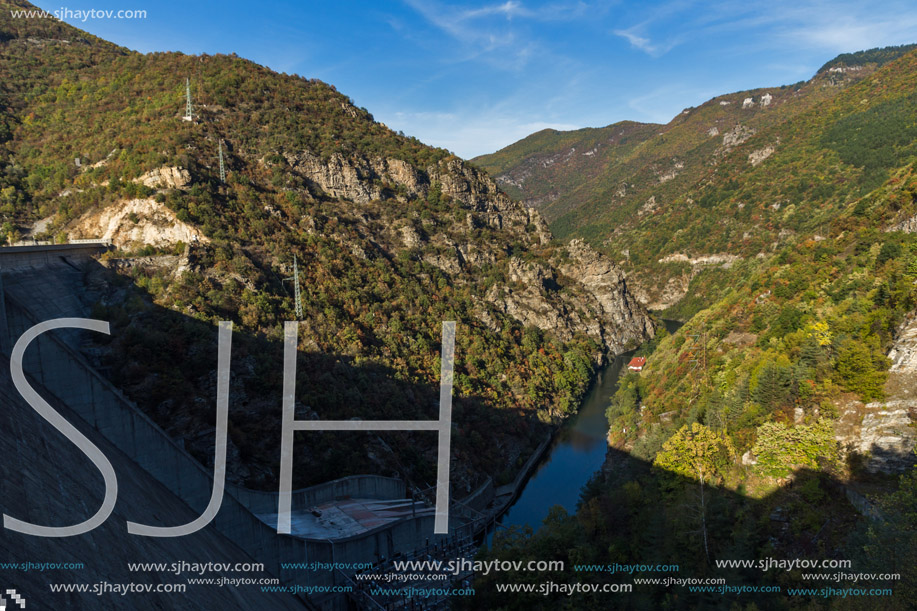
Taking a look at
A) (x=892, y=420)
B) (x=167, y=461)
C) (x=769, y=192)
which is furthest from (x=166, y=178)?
(x=769, y=192)

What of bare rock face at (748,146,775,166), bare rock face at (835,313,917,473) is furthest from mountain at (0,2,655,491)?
bare rock face at (748,146,775,166)

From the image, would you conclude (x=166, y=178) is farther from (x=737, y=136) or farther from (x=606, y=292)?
(x=737, y=136)

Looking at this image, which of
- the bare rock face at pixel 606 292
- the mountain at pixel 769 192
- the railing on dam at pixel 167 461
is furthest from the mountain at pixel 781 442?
the mountain at pixel 769 192

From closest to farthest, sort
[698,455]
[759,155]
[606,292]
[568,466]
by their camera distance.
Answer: [698,455] < [568,466] < [606,292] < [759,155]

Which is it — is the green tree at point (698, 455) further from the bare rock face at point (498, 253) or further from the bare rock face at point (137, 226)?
the bare rock face at point (498, 253)

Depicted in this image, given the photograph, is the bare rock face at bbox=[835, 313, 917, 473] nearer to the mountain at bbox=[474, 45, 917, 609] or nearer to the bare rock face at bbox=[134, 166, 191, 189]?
the mountain at bbox=[474, 45, 917, 609]

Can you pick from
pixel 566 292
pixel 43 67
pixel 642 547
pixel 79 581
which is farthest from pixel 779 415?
pixel 43 67
